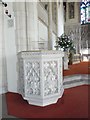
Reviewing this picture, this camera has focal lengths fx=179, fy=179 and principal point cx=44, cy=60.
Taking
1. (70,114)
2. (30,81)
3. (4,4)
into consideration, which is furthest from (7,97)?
(4,4)

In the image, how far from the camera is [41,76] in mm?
3098

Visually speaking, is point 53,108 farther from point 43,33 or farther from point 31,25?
point 43,33

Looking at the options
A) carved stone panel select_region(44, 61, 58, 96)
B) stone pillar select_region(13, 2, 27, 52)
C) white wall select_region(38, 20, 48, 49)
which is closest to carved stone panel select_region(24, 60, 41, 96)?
carved stone panel select_region(44, 61, 58, 96)

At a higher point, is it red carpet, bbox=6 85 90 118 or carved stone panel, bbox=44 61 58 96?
carved stone panel, bbox=44 61 58 96

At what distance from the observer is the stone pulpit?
3.10 metres

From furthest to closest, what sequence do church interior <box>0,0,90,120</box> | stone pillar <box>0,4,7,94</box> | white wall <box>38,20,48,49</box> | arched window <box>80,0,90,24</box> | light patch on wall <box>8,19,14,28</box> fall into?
arched window <box>80,0,90,24</box>
white wall <box>38,20,48,49</box>
stone pillar <box>0,4,7,94</box>
light patch on wall <box>8,19,14,28</box>
church interior <box>0,0,90,120</box>

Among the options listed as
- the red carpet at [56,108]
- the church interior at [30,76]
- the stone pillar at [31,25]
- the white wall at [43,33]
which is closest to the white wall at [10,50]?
the church interior at [30,76]

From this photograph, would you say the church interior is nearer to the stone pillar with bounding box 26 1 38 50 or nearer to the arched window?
the stone pillar with bounding box 26 1 38 50

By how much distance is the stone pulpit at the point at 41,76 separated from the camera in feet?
10.2

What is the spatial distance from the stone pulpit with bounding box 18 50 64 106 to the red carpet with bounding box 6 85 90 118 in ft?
0.51

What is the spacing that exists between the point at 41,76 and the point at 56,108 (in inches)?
23.4

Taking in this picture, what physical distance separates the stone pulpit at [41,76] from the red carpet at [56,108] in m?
0.16

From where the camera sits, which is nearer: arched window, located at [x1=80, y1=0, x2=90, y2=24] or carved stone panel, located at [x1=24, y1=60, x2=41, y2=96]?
carved stone panel, located at [x1=24, y1=60, x2=41, y2=96]

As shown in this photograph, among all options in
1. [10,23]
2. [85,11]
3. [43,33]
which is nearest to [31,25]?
[10,23]
